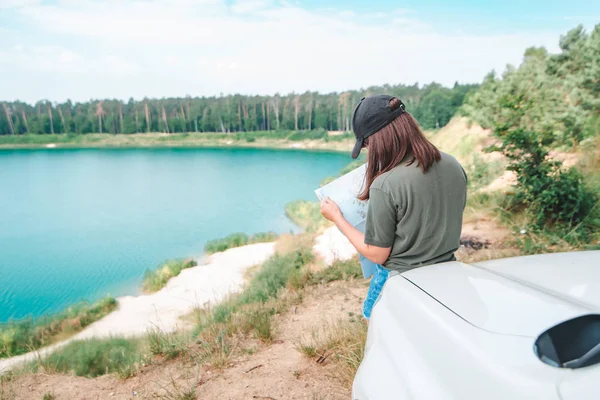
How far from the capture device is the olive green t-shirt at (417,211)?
159 centimetres

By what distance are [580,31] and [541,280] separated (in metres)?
9.46

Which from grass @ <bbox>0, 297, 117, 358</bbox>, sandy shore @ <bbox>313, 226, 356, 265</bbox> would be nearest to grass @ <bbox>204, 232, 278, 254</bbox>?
grass @ <bbox>0, 297, 117, 358</bbox>

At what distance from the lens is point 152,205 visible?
1198 inches

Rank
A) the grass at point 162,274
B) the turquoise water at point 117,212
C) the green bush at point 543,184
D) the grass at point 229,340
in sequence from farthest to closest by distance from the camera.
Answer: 1. the turquoise water at point 117,212
2. the grass at point 162,274
3. the green bush at point 543,184
4. the grass at point 229,340

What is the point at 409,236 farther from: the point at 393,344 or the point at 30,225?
the point at 30,225

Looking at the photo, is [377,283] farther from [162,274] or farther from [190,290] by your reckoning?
[162,274]

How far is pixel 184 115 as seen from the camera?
248 ft

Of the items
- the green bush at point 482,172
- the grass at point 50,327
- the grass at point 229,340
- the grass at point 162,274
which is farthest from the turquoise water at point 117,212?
the green bush at point 482,172

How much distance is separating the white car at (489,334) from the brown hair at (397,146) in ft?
1.53

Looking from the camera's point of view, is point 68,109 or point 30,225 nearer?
point 30,225

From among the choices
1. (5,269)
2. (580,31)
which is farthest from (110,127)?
(580,31)

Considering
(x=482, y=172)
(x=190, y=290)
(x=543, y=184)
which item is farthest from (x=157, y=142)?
(x=543, y=184)

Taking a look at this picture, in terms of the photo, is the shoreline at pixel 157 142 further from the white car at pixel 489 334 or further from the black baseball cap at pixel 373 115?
the white car at pixel 489 334

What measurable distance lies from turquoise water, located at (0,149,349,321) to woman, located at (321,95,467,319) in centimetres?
1514
